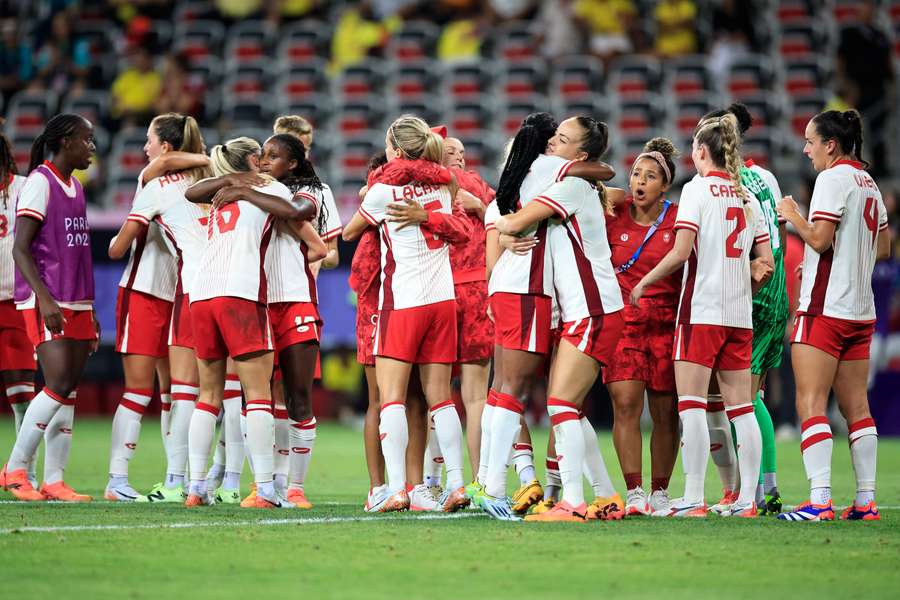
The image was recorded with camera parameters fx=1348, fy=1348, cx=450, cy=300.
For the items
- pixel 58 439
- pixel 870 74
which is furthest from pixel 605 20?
pixel 58 439

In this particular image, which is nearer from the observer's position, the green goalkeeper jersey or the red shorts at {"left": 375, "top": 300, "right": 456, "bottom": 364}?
the red shorts at {"left": 375, "top": 300, "right": 456, "bottom": 364}

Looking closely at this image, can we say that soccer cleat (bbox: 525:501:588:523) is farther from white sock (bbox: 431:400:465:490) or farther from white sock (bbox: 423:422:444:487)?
white sock (bbox: 423:422:444:487)

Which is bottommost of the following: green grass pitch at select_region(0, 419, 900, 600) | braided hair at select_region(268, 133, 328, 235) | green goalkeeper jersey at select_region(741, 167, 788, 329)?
green grass pitch at select_region(0, 419, 900, 600)

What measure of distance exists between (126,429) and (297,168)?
2.10 meters

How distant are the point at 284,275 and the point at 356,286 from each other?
2.05 ft

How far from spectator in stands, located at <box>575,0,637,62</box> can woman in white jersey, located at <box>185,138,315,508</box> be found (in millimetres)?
13487

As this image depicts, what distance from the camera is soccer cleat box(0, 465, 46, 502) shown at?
867cm

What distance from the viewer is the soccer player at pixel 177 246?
8758mm

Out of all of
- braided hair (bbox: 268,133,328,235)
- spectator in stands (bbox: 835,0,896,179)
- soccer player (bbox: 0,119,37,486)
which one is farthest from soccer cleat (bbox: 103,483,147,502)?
spectator in stands (bbox: 835,0,896,179)

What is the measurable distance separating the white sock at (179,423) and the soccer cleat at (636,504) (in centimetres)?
290

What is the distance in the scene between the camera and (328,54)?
71.1 feet

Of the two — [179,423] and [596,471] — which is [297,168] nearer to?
[179,423]

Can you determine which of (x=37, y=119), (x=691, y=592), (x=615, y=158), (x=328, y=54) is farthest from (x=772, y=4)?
(x=691, y=592)

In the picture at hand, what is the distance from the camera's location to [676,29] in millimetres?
20656
